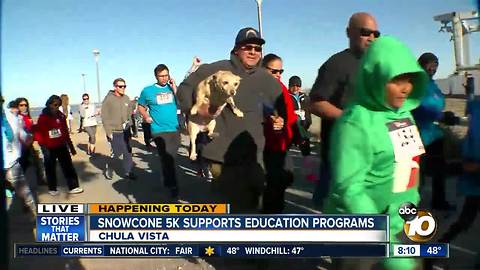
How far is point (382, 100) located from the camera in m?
1.52

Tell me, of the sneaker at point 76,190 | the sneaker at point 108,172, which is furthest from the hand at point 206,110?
the sneaker at point 76,190

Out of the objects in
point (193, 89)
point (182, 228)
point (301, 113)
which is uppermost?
point (193, 89)

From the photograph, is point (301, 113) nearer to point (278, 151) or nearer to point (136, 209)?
point (278, 151)

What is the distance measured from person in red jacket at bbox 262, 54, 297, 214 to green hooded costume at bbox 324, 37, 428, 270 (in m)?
0.24

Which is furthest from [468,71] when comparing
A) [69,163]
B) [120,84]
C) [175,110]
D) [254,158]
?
[69,163]

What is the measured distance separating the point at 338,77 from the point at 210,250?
90cm

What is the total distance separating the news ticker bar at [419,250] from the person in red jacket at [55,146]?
1.40m

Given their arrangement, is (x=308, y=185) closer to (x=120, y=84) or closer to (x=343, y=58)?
(x=343, y=58)

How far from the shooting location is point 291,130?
1.82 metres

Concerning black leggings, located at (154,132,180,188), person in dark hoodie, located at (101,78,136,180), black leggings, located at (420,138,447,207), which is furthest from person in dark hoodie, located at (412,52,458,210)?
person in dark hoodie, located at (101,78,136,180)

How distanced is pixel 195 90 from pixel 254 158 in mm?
406

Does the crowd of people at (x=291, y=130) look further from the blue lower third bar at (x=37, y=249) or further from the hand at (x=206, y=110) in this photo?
the blue lower third bar at (x=37, y=249)

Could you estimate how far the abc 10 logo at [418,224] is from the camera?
1681 millimetres

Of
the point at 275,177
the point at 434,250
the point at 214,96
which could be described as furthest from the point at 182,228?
the point at 434,250
